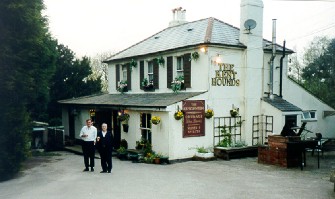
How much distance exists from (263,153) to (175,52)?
25.2 ft

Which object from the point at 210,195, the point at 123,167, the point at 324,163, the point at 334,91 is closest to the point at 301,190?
the point at 210,195

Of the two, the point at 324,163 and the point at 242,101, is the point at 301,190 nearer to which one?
the point at 324,163

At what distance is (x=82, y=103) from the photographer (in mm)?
22156

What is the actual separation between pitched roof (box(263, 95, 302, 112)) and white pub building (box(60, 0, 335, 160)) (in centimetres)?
6

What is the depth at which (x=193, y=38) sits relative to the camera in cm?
1784

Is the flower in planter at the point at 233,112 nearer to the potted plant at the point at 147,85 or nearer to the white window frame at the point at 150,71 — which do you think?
the potted plant at the point at 147,85

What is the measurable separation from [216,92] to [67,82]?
17301 millimetres

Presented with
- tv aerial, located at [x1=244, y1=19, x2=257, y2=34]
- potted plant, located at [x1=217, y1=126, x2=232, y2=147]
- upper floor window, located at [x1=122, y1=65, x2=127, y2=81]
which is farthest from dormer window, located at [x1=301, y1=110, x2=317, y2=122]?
upper floor window, located at [x1=122, y1=65, x2=127, y2=81]

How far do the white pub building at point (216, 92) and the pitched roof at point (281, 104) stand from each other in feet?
0.20

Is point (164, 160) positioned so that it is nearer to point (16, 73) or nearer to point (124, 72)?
point (16, 73)

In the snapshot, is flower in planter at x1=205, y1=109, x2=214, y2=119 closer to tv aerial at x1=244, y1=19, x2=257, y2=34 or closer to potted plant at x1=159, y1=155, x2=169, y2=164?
potted plant at x1=159, y1=155, x2=169, y2=164

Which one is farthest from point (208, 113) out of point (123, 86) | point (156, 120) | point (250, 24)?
point (123, 86)

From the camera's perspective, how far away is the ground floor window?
1691 centimetres

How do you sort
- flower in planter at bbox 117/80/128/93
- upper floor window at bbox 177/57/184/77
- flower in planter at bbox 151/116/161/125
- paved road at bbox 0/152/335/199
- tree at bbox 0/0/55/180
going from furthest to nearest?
flower in planter at bbox 117/80/128/93
upper floor window at bbox 177/57/184/77
flower in planter at bbox 151/116/161/125
tree at bbox 0/0/55/180
paved road at bbox 0/152/335/199
